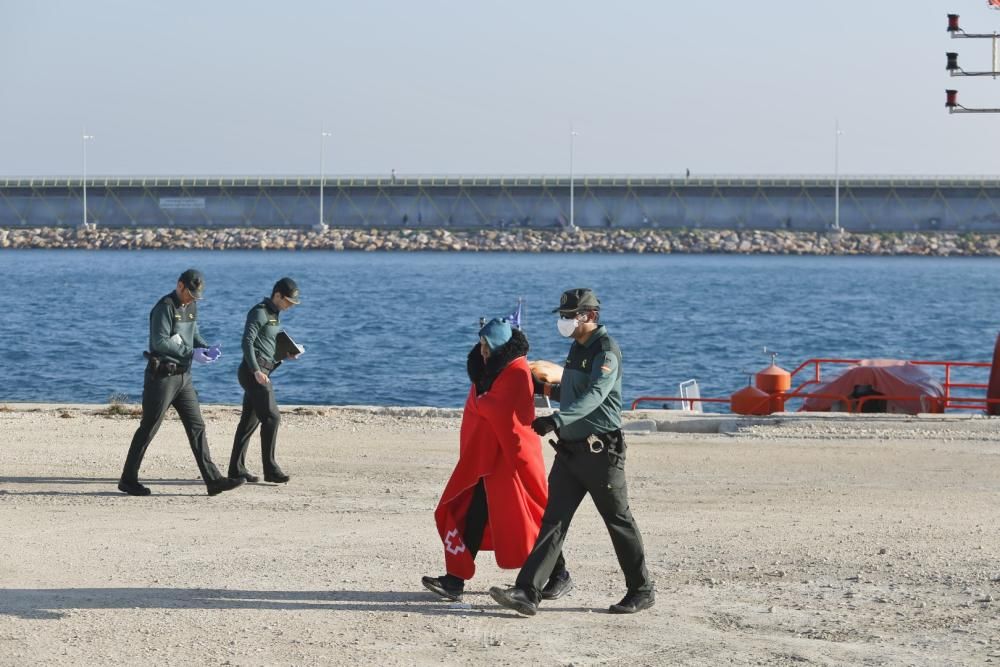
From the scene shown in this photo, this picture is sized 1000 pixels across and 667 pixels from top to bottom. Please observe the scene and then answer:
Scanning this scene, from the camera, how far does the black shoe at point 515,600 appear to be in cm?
895

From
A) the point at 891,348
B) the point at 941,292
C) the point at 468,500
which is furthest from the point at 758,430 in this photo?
the point at 941,292

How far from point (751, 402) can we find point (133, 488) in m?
11.4

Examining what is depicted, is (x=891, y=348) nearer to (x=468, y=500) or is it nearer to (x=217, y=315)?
(x=217, y=315)

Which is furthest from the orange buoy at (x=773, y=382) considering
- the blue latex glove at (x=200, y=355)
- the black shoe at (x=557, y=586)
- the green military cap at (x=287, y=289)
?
the black shoe at (x=557, y=586)

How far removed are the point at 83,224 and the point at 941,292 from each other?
73.7 metres

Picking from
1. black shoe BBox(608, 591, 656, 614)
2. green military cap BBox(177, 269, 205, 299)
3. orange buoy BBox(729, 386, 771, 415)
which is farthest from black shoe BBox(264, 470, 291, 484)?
orange buoy BBox(729, 386, 771, 415)

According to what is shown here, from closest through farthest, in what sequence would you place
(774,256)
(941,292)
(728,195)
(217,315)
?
(217,315) → (941,292) → (728,195) → (774,256)

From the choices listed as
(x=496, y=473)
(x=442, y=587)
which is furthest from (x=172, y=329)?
(x=496, y=473)

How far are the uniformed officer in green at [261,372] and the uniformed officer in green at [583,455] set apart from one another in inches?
187

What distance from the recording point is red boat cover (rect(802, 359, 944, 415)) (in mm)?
23359

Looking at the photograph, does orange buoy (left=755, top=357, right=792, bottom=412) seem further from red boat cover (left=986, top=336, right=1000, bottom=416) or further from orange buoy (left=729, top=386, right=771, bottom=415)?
red boat cover (left=986, top=336, right=1000, bottom=416)

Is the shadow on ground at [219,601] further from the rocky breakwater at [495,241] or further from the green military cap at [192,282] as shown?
the rocky breakwater at [495,241]

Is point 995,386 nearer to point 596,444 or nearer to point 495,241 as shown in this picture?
point 596,444

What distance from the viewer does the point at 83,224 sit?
132125mm
